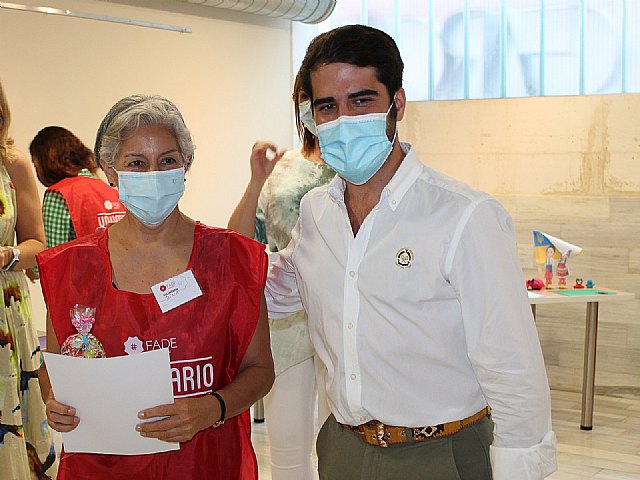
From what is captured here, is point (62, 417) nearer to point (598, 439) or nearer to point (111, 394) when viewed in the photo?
point (111, 394)

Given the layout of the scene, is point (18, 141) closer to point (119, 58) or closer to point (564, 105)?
point (119, 58)

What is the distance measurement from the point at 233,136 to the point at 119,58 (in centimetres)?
141

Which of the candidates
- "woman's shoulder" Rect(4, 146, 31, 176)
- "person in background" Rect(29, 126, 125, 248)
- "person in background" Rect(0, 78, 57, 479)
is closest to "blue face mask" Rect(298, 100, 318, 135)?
"person in background" Rect(0, 78, 57, 479)

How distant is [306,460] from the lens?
11.2 feet

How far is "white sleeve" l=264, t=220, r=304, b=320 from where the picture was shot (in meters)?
2.28

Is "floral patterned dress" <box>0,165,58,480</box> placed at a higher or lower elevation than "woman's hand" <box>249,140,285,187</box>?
lower

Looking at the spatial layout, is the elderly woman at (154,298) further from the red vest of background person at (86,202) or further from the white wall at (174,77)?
the white wall at (174,77)

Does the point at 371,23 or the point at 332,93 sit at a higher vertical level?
the point at 371,23

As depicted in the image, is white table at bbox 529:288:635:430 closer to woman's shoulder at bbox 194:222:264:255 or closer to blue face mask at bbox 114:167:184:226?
woman's shoulder at bbox 194:222:264:255

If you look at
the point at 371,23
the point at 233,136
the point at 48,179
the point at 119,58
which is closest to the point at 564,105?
the point at 371,23

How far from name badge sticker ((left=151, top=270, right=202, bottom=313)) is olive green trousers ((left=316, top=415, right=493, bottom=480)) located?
0.51 meters

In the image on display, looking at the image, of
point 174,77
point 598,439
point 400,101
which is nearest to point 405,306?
point 400,101

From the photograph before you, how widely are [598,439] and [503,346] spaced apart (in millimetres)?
4183

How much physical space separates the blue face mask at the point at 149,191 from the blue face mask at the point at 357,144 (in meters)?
0.39
